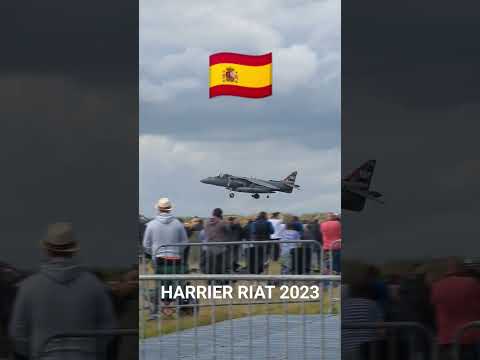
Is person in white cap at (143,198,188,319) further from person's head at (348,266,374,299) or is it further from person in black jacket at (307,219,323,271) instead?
person's head at (348,266,374,299)

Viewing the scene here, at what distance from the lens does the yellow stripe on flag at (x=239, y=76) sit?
12.7 ft

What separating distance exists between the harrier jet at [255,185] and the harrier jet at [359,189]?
227 millimetres

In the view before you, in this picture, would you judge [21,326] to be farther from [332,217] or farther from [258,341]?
[332,217]

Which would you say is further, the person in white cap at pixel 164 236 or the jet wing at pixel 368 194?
the person in white cap at pixel 164 236

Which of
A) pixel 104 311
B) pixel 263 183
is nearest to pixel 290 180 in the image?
pixel 263 183

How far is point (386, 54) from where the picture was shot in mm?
3855

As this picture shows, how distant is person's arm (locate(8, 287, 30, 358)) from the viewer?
3861mm

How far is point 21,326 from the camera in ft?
12.7

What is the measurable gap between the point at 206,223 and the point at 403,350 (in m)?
0.68

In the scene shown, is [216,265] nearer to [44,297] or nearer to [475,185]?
[44,297]

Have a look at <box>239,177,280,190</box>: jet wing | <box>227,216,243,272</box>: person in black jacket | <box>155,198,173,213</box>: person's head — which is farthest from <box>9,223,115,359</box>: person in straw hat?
<box>239,177,280,190</box>: jet wing

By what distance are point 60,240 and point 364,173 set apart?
2.66ft

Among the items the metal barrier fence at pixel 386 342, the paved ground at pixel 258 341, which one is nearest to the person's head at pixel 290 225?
the paved ground at pixel 258 341

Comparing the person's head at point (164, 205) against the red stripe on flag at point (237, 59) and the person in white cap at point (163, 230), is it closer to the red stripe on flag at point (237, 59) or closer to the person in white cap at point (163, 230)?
the person in white cap at point (163, 230)
